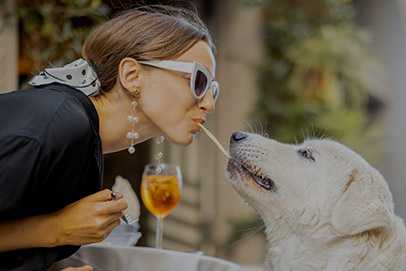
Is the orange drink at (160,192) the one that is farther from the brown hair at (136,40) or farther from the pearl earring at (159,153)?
the brown hair at (136,40)

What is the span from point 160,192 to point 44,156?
749 mm

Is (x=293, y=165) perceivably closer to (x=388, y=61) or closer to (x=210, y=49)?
(x=210, y=49)

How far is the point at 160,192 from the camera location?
2.00m

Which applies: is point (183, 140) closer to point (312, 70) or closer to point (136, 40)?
point (136, 40)

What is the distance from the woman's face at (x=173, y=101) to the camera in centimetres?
177

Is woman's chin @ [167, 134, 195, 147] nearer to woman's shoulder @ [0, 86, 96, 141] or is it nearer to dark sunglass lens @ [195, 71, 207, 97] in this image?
dark sunglass lens @ [195, 71, 207, 97]

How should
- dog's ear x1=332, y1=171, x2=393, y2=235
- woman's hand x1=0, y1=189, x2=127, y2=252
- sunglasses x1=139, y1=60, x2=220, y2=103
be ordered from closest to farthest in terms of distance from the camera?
woman's hand x1=0, y1=189, x2=127, y2=252 → dog's ear x1=332, y1=171, x2=393, y2=235 → sunglasses x1=139, y1=60, x2=220, y2=103

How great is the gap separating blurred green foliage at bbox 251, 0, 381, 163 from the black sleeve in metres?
4.29

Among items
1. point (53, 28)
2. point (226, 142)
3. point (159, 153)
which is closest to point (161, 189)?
point (159, 153)

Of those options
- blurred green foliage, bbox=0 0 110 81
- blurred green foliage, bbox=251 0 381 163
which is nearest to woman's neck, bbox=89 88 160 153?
blurred green foliage, bbox=0 0 110 81

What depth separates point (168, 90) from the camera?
1770 mm

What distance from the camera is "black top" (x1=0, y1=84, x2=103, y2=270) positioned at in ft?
4.18

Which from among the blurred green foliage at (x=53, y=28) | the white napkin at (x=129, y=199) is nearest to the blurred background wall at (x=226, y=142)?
the blurred green foliage at (x=53, y=28)

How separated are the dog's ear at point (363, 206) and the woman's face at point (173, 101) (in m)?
0.58
